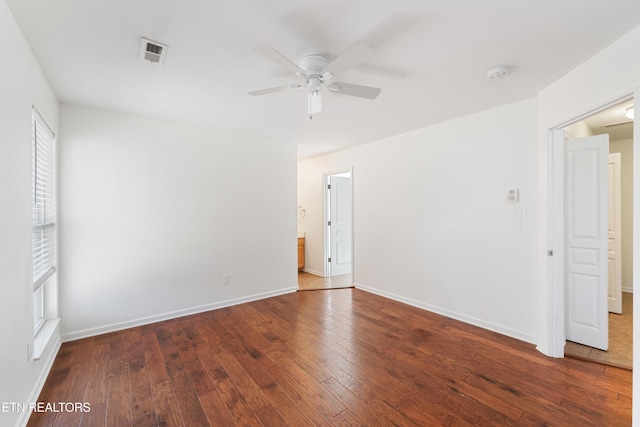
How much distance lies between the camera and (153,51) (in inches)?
74.0

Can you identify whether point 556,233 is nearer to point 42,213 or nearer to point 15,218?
point 15,218

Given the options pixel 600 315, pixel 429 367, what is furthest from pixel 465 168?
pixel 429 367

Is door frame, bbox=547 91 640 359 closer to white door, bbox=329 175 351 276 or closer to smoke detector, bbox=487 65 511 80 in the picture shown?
smoke detector, bbox=487 65 511 80

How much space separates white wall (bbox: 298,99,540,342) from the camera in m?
2.80

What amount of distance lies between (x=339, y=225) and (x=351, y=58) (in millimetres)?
4166

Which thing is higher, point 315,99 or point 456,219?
point 315,99

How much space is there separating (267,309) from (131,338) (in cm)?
150

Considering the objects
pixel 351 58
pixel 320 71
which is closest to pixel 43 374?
pixel 320 71

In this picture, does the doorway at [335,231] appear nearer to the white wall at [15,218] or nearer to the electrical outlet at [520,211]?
the electrical outlet at [520,211]

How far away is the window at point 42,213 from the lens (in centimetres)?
216

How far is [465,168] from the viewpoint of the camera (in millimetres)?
3266

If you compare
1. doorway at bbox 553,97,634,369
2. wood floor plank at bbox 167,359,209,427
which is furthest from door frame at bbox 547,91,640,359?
wood floor plank at bbox 167,359,209,427

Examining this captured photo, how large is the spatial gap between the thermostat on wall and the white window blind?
13.7 ft

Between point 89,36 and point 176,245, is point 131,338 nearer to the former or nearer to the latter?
point 176,245
